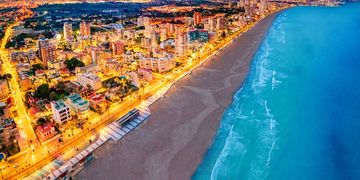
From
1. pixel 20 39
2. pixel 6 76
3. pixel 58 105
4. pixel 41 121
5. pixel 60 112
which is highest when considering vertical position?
pixel 20 39

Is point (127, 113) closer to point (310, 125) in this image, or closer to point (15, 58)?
point (310, 125)

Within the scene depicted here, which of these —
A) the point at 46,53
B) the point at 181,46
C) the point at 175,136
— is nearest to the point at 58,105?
the point at 175,136

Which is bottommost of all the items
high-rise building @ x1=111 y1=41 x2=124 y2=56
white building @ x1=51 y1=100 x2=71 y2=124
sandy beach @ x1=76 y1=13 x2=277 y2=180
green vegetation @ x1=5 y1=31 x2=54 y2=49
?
sandy beach @ x1=76 y1=13 x2=277 y2=180

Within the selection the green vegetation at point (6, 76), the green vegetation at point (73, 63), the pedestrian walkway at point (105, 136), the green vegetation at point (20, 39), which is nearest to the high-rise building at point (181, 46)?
the pedestrian walkway at point (105, 136)

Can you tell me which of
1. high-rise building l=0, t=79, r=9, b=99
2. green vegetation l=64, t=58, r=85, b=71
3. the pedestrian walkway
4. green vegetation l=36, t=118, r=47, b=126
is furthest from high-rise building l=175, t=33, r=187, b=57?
green vegetation l=36, t=118, r=47, b=126

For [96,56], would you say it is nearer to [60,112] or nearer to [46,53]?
[46,53]

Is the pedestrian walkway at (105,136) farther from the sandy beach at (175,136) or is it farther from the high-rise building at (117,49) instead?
the high-rise building at (117,49)

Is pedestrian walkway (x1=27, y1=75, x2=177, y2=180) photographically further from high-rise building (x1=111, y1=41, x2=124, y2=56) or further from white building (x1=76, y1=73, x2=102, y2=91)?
Result: high-rise building (x1=111, y1=41, x2=124, y2=56)
